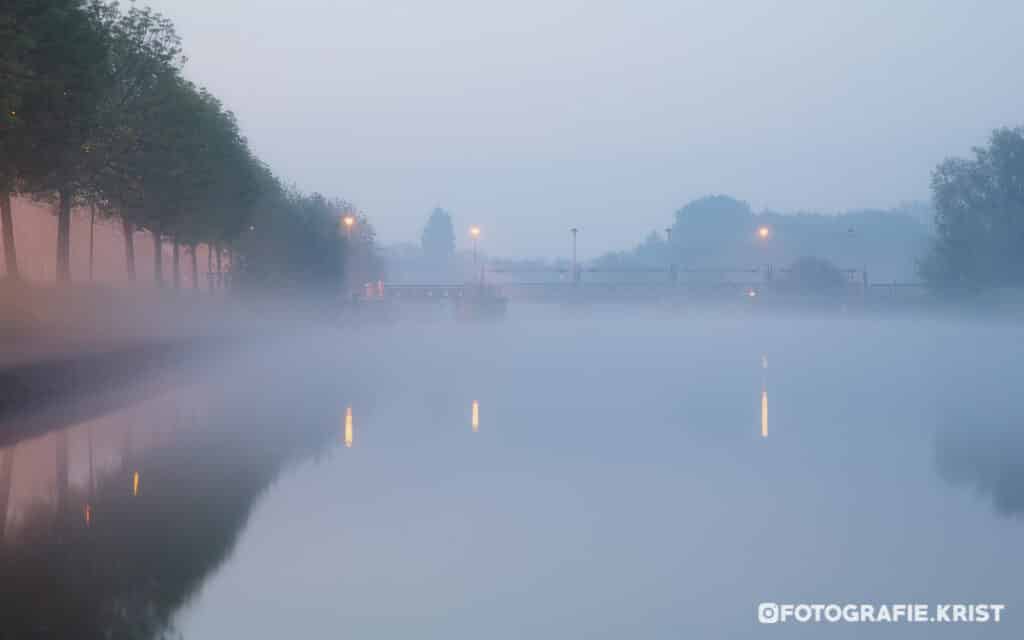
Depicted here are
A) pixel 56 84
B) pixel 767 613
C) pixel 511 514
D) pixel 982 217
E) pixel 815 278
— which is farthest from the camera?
pixel 815 278

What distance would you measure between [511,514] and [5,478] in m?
6.91

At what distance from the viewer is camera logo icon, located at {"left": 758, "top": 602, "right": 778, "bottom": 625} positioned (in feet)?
30.5

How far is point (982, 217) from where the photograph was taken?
10112 centimetres

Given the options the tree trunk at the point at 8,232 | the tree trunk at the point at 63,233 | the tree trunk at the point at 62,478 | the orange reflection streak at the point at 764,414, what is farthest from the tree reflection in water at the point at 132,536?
the tree trunk at the point at 63,233

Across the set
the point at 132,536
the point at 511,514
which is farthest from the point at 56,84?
the point at 511,514

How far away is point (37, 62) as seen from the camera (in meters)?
33.8

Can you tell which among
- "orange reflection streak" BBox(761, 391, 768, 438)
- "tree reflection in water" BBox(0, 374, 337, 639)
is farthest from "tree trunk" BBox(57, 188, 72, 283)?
"orange reflection streak" BBox(761, 391, 768, 438)

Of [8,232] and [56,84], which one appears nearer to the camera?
[56,84]

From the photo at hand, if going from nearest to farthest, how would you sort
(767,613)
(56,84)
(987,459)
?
(767,613), (987,459), (56,84)

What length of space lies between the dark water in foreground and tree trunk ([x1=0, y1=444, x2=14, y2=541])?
14cm

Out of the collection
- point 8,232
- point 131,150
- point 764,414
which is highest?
point 131,150

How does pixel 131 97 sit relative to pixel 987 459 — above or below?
above

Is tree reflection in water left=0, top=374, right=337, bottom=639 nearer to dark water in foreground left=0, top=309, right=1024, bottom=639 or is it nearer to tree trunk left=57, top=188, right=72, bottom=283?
dark water in foreground left=0, top=309, right=1024, bottom=639

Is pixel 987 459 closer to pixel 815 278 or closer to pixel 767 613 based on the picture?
pixel 767 613
